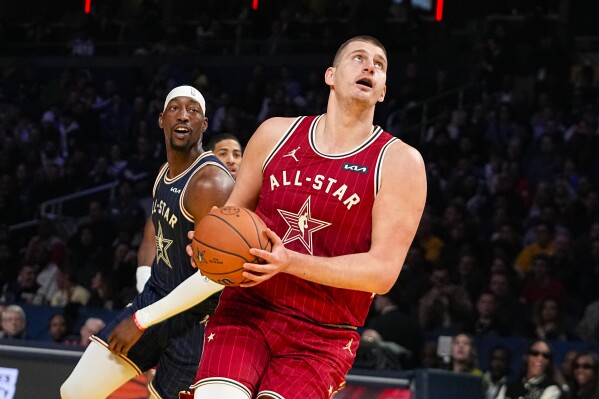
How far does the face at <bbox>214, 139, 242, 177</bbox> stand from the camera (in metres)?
7.49

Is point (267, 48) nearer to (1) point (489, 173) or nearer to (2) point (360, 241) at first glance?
(1) point (489, 173)

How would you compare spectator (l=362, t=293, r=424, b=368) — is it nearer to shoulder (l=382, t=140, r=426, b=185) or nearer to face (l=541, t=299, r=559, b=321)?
face (l=541, t=299, r=559, b=321)

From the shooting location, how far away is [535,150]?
13758mm

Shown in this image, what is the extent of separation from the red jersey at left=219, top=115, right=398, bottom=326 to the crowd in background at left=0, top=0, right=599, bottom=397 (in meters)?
4.57

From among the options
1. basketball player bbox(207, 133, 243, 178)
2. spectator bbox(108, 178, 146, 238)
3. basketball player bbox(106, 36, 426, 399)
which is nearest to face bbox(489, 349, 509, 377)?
basketball player bbox(207, 133, 243, 178)

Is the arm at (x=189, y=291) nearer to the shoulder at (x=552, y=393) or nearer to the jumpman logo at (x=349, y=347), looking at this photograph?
the jumpman logo at (x=349, y=347)

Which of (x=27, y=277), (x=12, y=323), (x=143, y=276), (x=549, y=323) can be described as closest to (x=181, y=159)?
(x=143, y=276)

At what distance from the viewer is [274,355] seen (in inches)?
174

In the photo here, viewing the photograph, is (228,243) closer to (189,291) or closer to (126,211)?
(189,291)

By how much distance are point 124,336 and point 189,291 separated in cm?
50

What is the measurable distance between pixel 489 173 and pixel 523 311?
3.27 meters

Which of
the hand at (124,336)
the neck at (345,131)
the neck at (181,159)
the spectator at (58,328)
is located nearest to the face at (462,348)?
the neck at (181,159)

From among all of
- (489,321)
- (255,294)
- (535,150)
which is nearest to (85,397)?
(255,294)

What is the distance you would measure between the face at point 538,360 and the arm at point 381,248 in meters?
4.26
